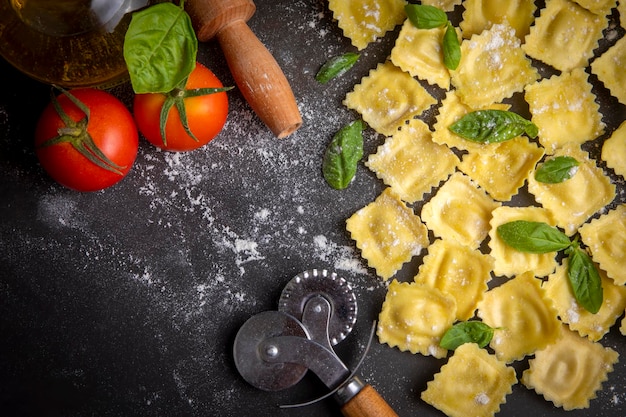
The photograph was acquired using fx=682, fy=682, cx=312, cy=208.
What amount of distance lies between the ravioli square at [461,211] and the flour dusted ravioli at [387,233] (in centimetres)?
8

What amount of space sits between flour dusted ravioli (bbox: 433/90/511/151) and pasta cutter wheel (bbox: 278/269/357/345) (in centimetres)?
62

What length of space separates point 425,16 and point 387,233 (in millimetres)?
759

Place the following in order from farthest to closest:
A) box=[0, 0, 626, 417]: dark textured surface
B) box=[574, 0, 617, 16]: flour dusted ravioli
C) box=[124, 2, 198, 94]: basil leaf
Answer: box=[574, 0, 617, 16]: flour dusted ravioli < box=[0, 0, 626, 417]: dark textured surface < box=[124, 2, 198, 94]: basil leaf

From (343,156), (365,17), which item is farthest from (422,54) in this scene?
(343,156)

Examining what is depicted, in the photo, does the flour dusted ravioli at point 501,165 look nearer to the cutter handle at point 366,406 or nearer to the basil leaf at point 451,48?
the basil leaf at point 451,48

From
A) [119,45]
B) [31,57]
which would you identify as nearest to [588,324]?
[119,45]

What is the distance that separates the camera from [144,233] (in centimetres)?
236

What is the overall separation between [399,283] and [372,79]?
0.73 meters

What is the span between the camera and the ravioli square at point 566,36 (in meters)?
2.45

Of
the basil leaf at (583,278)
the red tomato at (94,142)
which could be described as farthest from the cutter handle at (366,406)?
the red tomato at (94,142)

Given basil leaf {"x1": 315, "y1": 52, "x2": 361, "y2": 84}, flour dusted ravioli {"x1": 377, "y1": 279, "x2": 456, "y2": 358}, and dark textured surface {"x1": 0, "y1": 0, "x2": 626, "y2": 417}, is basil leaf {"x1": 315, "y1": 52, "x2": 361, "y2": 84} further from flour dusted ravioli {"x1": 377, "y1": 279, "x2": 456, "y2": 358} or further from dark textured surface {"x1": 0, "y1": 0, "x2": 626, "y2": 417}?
flour dusted ravioli {"x1": 377, "y1": 279, "x2": 456, "y2": 358}

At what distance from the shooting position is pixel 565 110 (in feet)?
8.05

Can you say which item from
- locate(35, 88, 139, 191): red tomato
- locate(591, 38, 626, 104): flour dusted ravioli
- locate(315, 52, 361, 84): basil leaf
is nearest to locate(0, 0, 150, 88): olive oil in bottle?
locate(35, 88, 139, 191): red tomato

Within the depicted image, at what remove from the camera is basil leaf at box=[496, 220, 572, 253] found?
237 cm
